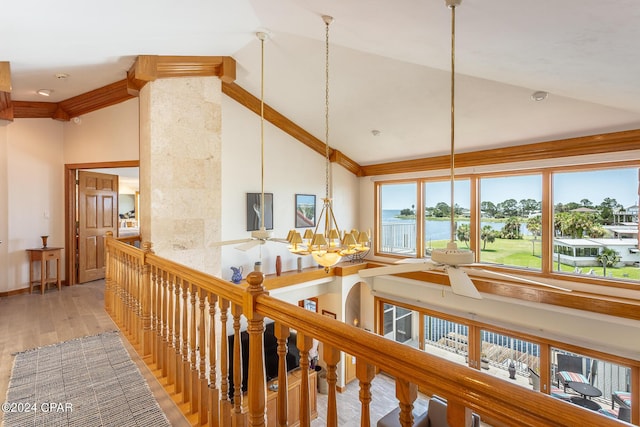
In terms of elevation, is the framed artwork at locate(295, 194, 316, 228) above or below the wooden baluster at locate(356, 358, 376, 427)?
above

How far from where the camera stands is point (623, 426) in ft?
1.87

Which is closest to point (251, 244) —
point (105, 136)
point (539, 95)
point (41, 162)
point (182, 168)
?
point (182, 168)

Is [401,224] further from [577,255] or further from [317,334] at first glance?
[317,334]

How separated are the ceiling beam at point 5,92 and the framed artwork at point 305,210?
14.6ft

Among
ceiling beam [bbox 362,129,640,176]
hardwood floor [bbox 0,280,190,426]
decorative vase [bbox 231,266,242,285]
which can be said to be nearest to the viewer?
hardwood floor [bbox 0,280,190,426]

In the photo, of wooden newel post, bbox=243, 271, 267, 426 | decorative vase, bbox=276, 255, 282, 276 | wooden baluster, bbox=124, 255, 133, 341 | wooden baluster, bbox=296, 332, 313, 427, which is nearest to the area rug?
wooden baluster, bbox=124, 255, 133, 341

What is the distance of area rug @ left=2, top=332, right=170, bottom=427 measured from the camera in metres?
1.96

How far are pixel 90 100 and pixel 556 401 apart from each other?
600 centimetres

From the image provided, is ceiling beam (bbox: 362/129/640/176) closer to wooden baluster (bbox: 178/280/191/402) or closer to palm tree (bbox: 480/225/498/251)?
palm tree (bbox: 480/225/498/251)

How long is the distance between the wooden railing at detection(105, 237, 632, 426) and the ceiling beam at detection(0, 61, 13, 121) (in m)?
2.11

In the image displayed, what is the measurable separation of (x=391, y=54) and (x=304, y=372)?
340 centimetres

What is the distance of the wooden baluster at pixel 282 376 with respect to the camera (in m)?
1.27

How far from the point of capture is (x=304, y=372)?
3.83ft

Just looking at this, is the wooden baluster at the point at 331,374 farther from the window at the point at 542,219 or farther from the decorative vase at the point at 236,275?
the window at the point at 542,219
